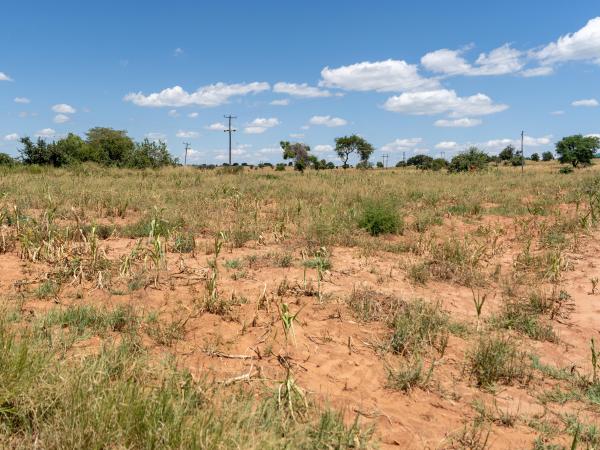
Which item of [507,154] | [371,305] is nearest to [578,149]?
[507,154]

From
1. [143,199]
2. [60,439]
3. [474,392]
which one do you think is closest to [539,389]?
[474,392]

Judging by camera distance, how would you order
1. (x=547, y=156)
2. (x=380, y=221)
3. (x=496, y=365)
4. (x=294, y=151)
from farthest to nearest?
(x=547, y=156), (x=294, y=151), (x=380, y=221), (x=496, y=365)

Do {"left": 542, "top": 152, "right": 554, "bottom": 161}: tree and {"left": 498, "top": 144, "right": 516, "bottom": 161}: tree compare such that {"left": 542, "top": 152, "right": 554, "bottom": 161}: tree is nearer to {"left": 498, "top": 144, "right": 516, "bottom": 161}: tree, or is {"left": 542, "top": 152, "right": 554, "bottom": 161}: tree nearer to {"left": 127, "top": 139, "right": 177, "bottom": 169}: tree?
{"left": 498, "top": 144, "right": 516, "bottom": 161}: tree

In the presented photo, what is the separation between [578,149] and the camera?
165ft

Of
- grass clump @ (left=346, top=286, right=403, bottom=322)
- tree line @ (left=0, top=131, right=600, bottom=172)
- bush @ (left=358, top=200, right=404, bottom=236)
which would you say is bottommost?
grass clump @ (left=346, top=286, right=403, bottom=322)

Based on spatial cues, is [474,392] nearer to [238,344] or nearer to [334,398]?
[334,398]

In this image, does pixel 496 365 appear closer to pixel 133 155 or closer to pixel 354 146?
pixel 133 155

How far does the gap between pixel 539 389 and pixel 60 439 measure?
11.0 ft

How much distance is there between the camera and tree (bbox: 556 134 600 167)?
5012 centimetres

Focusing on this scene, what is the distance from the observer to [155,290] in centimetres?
482

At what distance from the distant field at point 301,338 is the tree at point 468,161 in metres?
23.7

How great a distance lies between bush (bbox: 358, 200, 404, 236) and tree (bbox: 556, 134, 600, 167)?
5170 cm

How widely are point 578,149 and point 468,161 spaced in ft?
90.0

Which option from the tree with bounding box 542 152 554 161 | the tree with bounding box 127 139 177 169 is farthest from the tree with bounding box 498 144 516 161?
the tree with bounding box 127 139 177 169
